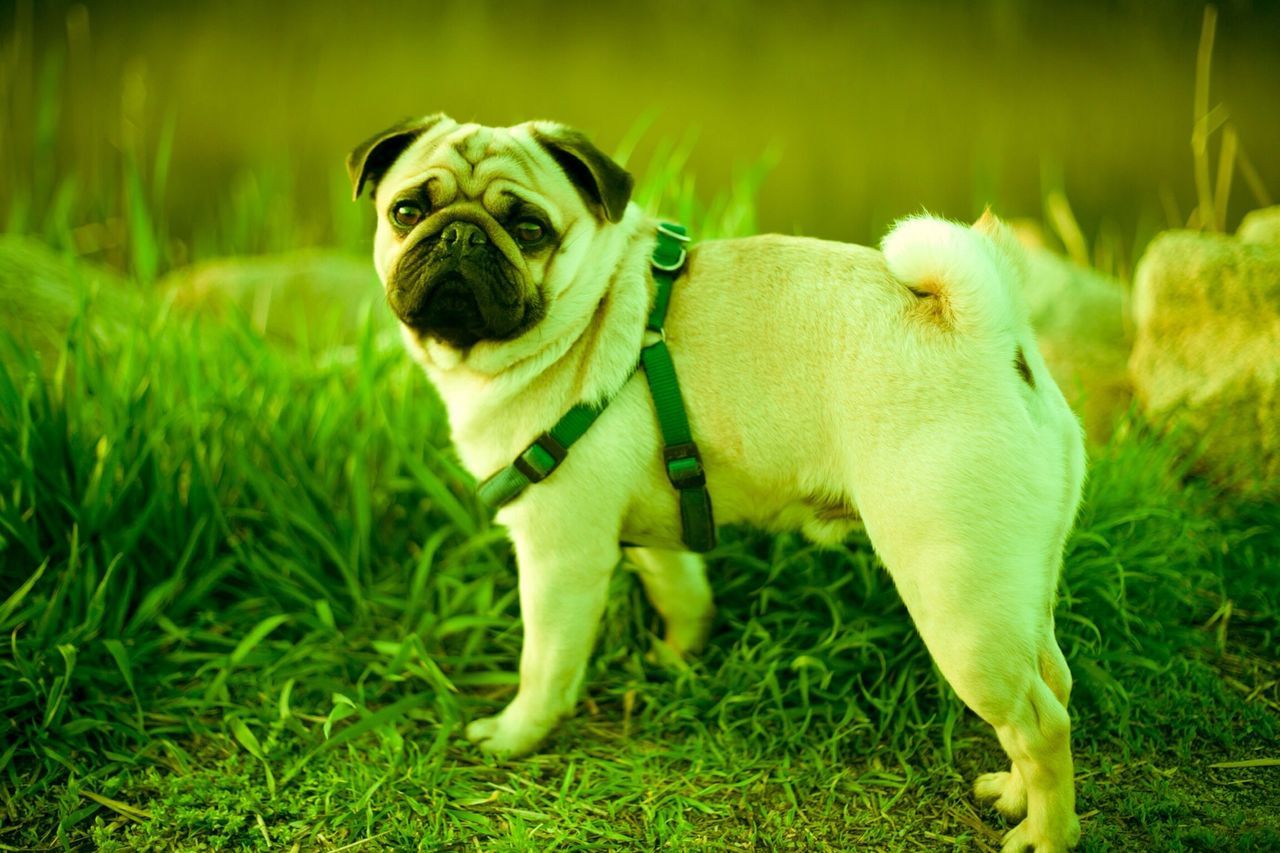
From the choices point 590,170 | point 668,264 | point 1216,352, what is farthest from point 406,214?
point 1216,352

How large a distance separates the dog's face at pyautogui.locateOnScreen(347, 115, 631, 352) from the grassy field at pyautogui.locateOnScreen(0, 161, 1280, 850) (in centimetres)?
120

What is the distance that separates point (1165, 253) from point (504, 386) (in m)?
2.88

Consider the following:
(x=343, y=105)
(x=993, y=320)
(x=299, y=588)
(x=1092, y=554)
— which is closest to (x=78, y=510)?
(x=299, y=588)

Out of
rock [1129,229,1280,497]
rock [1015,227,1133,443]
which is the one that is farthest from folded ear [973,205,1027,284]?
rock [1129,229,1280,497]

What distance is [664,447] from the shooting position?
276 cm

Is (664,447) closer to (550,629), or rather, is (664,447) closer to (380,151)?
(550,629)

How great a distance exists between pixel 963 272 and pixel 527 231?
46.4 inches

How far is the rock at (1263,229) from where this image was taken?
402cm

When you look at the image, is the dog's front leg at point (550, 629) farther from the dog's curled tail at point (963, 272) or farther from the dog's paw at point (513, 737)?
the dog's curled tail at point (963, 272)

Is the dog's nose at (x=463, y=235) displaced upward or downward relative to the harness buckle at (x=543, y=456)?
upward

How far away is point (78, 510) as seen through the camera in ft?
11.2

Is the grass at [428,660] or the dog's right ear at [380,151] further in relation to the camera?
the dog's right ear at [380,151]

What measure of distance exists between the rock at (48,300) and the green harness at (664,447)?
7.11 ft

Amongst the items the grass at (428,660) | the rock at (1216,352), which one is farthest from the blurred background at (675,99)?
the grass at (428,660)
